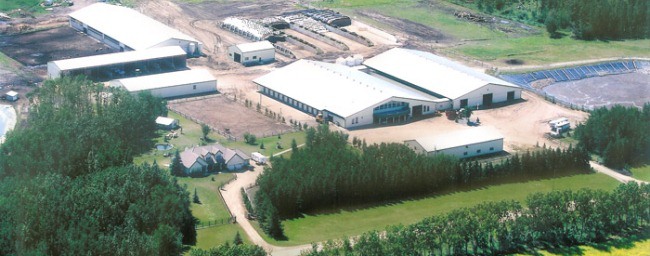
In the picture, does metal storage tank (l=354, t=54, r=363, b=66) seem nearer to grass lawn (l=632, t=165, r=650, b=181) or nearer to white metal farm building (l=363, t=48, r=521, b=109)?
white metal farm building (l=363, t=48, r=521, b=109)

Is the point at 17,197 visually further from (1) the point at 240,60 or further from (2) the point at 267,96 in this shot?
(1) the point at 240,60

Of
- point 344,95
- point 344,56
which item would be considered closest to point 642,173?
point 344,95

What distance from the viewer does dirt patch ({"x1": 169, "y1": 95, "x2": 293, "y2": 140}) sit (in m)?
47.2

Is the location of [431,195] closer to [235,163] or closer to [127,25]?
[235,163]

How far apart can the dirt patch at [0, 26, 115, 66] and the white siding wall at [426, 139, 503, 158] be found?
25.3 metres

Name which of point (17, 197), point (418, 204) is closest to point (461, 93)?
point (418, 204)

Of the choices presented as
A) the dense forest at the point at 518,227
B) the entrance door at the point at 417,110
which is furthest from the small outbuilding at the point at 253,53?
the dense forest at the point at 518,227

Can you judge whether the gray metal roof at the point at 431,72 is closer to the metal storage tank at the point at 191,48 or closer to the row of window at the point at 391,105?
the row of window at the point at 391,105

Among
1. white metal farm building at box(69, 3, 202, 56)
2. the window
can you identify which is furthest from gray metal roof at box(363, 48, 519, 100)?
white metal farm building at box(69, 3, 202, 56)

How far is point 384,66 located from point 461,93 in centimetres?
629

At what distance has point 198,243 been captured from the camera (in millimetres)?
34750

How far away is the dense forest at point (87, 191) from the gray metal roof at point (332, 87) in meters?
9.00

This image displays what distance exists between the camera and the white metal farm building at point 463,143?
1687 inches

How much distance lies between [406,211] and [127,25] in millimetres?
30482
